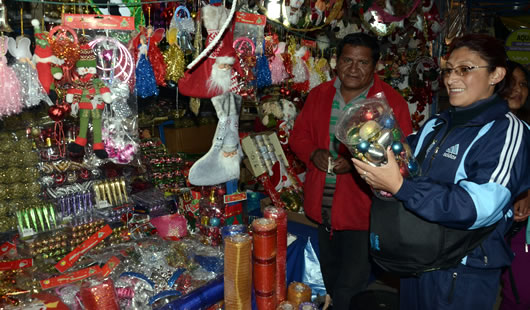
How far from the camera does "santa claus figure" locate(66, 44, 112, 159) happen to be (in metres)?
1.59

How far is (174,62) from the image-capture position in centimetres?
182

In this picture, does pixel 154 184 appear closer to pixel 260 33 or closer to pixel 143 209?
pixel 143 209

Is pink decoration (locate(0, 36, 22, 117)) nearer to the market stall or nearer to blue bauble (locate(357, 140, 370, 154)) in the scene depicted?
the market stall

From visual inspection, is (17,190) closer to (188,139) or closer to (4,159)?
(4,159)

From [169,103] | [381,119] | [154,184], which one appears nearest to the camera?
[381,119]

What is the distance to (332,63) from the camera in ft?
10.6

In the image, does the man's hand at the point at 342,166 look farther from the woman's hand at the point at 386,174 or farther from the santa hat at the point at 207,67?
the woman's hand at the point at 386,174

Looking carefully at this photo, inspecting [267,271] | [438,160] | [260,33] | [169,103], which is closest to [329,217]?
[267,271]

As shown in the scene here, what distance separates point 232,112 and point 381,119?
3.09 ft

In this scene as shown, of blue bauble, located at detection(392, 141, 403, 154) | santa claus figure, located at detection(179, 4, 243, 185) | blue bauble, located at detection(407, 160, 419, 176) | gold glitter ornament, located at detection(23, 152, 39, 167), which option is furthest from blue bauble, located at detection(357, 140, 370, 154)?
gold glitter ornament, located at detection(23, 152, 39, 167)

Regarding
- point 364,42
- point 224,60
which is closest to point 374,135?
point 224,60

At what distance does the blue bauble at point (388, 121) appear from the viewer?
1.24m

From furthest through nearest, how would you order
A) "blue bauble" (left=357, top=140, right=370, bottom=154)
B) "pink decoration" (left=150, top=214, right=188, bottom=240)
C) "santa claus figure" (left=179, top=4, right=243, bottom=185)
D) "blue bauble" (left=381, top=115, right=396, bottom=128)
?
1. "pink decoration" (left=150, top=214, right=188, bottom=240)
2. "santa claus figure" (left=179, top=4, right=243, bottom=185)
3. "blue bauble" (left=381, top=115, right=396, bottom=128)
4. "blue bauble" (left=357, top=140, right=370, bottom=154)

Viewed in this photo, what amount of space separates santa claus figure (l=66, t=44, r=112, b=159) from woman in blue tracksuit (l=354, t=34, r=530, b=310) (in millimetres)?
1151
